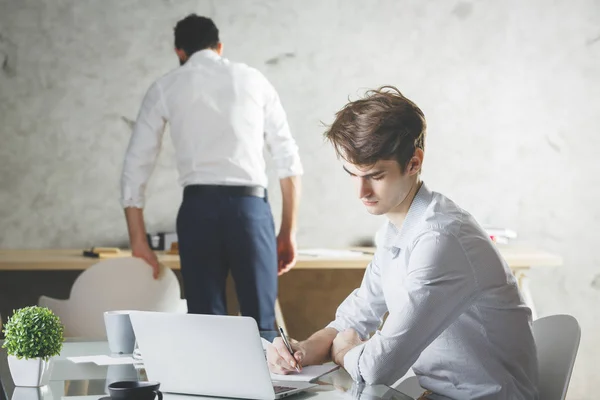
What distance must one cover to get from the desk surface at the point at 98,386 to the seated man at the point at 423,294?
0.22ft

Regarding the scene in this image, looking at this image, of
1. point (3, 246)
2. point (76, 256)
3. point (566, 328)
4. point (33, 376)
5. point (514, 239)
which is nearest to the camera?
point (33, 376)

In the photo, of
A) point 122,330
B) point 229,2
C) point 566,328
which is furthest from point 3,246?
point 566,328

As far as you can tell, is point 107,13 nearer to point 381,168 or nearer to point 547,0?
point 547,0

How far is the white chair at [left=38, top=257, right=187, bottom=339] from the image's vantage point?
3039 millimetres

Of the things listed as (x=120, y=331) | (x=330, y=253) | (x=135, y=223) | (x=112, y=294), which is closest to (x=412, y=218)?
(x=120, y=331)

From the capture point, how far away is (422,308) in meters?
1.63

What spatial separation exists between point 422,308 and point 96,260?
2406 mm

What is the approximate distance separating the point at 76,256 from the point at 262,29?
150 centimetres

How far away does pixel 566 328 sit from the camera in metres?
1.87

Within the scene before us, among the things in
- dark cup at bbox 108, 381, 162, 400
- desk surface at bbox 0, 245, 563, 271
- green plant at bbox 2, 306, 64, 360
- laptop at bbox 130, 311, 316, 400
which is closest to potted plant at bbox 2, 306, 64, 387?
green plant at bbox 2, 306, 64, 360

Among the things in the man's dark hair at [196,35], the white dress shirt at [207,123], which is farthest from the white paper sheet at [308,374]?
the man's dark hair at [196,35]

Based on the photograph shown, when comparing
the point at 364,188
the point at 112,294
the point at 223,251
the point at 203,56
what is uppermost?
the point at 203,56

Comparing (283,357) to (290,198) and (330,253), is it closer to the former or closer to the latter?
(290,198)

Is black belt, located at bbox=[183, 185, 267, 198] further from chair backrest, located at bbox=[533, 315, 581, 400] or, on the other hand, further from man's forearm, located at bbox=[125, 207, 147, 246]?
chair backrest, located at bbox=[533, 315, 581, 400]
